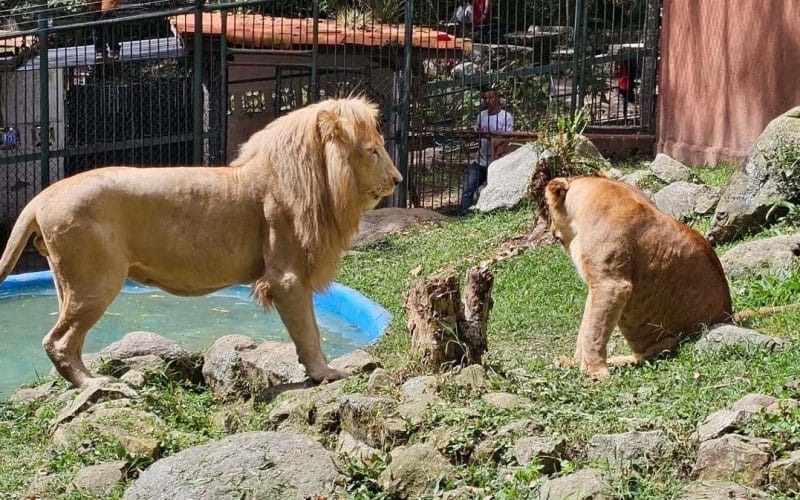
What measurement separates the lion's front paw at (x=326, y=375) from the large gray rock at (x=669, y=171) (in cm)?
656

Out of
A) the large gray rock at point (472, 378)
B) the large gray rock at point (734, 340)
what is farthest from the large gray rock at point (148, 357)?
the large gray rock at point (734, 340)

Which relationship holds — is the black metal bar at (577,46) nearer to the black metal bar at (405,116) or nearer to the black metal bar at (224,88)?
the black metal bar at (405,116)

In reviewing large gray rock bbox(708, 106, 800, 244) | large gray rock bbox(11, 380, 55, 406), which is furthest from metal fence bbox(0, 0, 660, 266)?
large gray rock bbox(11, 380, 55, 406)

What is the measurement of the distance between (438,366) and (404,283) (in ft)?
13.9

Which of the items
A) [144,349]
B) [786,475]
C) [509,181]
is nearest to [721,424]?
[786,475]

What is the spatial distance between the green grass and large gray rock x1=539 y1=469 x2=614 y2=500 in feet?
0.23

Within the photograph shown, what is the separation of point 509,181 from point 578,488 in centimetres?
929

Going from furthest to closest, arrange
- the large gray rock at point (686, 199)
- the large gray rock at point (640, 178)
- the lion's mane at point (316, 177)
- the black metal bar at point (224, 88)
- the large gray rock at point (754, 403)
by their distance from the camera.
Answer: the black metal bar at point (224, 88)
the large gray rock at point (640, 178)
the large gray rock at point (686, 199)
the lion's mane at point (316, 177)
the large gray rock at point (754, 403)

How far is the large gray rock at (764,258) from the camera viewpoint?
878 cm

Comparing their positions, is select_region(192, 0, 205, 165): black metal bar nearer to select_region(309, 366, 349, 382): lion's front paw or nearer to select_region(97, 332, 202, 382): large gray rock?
select_region(97, 332, 202, 382): large gray rock

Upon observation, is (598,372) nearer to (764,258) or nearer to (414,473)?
(414,473)

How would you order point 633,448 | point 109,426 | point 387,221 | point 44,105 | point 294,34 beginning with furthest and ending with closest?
point 294,34 < point 387,221 < point 44,105 < point 109,426 < point 633,448

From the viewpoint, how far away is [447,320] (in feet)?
23.8

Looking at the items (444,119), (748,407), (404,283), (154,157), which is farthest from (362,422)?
(444,119)
